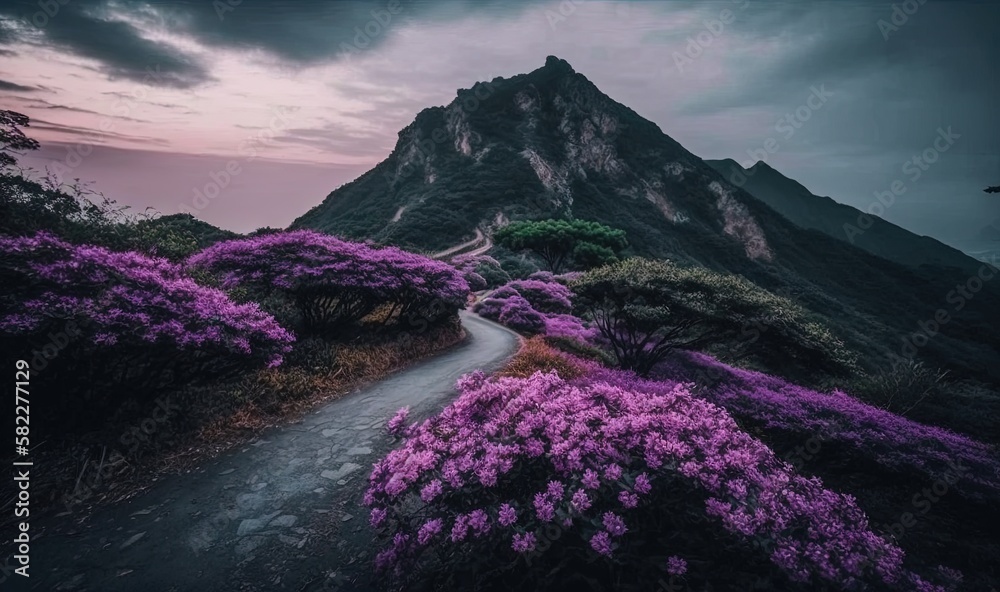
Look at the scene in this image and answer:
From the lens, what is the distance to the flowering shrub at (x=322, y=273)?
27.1 ft

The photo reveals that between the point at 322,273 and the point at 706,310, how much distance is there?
320 inches

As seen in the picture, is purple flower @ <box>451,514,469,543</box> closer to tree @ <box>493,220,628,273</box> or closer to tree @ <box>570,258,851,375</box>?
tree @ <box>570,258,851,375</box>

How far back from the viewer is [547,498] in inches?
109

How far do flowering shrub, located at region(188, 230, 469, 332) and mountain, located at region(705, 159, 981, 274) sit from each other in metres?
125

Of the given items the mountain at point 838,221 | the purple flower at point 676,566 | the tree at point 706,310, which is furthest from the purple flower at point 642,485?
the mountain at point 838,221

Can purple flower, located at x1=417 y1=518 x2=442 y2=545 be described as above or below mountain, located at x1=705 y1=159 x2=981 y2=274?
below

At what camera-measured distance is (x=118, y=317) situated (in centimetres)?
462

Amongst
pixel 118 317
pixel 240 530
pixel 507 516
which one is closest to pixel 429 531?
pixel 507 516

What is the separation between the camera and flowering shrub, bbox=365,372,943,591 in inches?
101

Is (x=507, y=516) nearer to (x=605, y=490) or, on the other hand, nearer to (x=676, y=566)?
(x=605, y=490)

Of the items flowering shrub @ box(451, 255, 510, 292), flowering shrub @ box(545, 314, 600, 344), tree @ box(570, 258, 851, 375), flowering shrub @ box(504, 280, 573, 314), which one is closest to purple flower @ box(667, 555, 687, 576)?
tree @ box(570, 258, 851, 375)

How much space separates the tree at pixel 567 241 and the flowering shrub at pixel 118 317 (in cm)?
2993

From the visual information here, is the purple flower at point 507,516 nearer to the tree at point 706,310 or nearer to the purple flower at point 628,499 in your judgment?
the purple flower at point 628,499

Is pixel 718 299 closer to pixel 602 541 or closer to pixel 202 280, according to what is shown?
pixel 602 541
